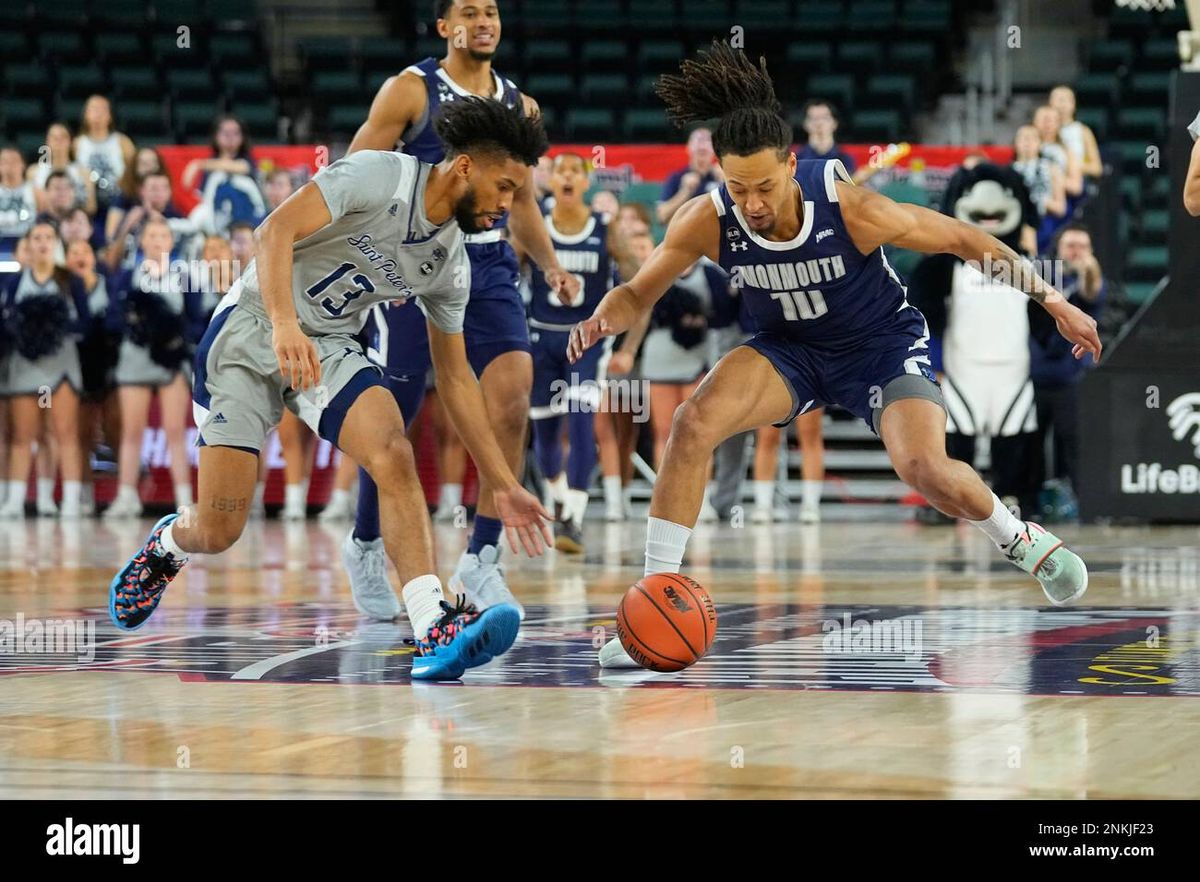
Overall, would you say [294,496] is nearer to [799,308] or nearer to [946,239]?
[799,308]

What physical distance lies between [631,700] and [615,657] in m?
0.63

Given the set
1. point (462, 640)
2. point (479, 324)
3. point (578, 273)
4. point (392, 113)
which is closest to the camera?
point (462, 640)

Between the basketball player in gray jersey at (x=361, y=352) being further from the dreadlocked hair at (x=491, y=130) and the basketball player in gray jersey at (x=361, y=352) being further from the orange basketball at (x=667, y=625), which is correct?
the orange basketball at (x=667, y=625)

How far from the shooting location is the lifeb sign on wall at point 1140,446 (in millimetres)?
11070

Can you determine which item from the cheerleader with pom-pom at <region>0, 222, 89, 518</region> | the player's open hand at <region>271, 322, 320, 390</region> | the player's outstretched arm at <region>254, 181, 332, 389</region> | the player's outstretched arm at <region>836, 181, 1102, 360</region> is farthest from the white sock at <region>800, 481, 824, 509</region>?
the player's open hand at <region>271, 322, 320, 390</region>

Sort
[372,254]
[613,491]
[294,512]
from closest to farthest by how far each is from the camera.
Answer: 1. [372,254]
2. [613,491]
3. [294,512]

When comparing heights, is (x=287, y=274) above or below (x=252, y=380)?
above

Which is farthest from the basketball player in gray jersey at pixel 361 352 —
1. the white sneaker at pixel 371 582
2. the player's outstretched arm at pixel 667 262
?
the white sneaker at pixel 371 582

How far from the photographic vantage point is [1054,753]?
377cm

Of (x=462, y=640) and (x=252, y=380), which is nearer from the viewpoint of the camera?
(x=462, y=640)

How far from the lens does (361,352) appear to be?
217 inches

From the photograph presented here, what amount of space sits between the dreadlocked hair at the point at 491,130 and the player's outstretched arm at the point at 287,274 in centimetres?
45
